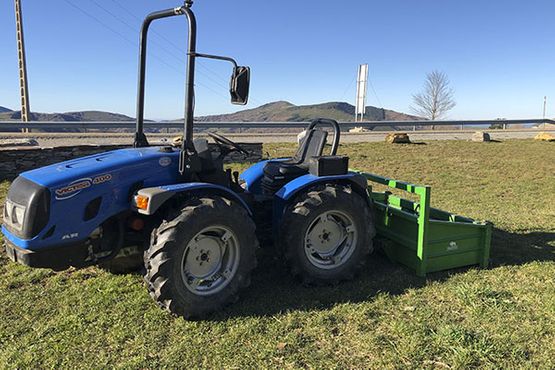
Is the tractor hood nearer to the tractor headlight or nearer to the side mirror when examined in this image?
the tractor headlight

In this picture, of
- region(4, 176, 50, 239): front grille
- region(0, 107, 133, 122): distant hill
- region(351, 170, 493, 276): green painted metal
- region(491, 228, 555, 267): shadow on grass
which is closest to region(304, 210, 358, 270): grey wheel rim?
Result: region(351, 170, 493, 276): green painted metal

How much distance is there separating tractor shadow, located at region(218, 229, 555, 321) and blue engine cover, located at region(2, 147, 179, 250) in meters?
1.22

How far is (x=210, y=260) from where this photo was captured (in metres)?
3.75

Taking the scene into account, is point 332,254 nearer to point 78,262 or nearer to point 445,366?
point 445,366

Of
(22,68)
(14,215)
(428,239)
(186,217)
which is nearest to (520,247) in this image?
(428,239)

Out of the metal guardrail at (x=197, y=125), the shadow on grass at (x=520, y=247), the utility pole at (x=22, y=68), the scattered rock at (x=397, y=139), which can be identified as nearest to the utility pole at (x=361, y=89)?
the metal guardrail at (x=197, y=125)

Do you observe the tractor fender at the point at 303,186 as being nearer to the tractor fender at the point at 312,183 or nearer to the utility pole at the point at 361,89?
the tractor fender at the point at 312,183

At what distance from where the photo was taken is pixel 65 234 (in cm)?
327

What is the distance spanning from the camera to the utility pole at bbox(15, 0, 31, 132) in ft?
60.4

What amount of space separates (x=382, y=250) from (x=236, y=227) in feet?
6.76

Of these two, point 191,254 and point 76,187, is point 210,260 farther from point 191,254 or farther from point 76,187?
point 76,187

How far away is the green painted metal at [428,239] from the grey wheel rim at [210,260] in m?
1.88

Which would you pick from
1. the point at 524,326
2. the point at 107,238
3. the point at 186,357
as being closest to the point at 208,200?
the point at 107,238

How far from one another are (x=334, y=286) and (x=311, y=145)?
5.18ft
